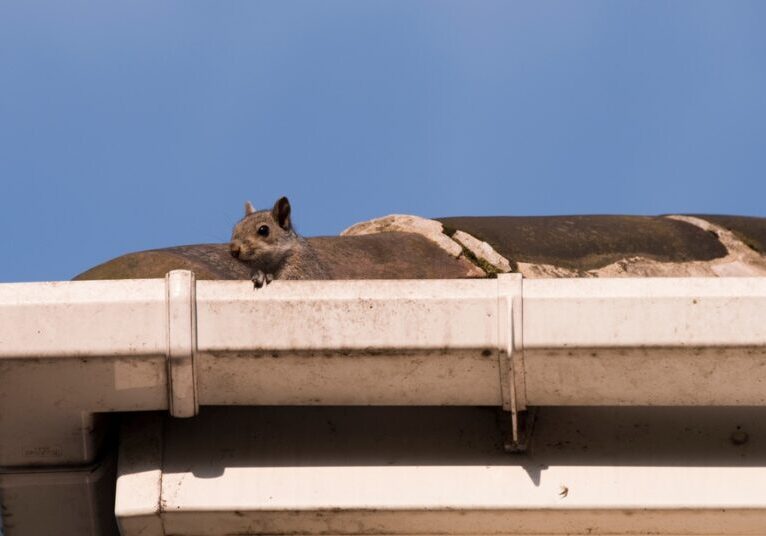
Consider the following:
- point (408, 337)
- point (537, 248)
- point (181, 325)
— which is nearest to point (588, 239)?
point (537, 248)

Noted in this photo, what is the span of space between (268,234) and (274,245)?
1.8 inches

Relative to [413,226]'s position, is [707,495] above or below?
below

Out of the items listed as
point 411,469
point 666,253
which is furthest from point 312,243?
point 411,469

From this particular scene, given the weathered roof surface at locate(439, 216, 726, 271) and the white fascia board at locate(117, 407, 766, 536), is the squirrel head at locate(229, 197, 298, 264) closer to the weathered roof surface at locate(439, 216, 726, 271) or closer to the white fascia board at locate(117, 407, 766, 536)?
the weathered roof surface at locate(439, 216, 726, 271)

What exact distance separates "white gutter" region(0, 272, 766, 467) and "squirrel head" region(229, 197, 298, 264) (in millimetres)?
1761

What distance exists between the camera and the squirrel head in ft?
16.5

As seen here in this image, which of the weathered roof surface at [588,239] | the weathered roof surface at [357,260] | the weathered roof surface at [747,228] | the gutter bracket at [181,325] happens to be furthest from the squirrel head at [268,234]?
the gutter bracket at [181,325]

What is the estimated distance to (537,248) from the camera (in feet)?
15.3

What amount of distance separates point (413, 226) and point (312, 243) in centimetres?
38

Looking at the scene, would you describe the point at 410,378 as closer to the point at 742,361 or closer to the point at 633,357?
the point at 633,357

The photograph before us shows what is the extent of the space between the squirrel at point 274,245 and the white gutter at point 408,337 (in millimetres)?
1586

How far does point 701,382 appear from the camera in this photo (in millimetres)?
3145

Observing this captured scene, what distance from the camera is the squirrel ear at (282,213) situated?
5227 mm

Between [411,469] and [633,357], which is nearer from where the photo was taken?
[633,357]
